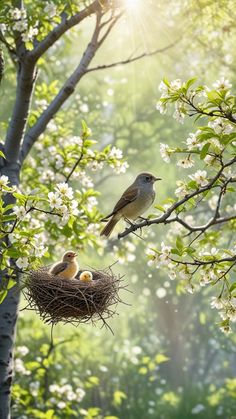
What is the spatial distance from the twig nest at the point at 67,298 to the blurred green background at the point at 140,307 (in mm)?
8223

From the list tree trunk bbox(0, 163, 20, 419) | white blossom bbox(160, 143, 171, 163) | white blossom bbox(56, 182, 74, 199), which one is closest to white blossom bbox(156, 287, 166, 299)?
tree trunk bbox(0, 163, 20, 419)

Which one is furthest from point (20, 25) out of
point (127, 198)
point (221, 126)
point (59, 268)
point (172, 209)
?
point (172, 209)

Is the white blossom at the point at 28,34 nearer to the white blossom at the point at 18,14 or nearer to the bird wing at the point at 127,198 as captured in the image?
the white blossom at the point at 18,14

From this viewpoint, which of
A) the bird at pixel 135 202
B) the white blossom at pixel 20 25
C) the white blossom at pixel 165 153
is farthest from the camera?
the white blossom at pixel 20 25

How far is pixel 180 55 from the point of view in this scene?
18234 mm

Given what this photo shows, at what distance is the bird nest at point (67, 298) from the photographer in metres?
5.77

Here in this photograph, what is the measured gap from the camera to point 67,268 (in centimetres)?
672

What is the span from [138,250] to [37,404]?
11.5 meters

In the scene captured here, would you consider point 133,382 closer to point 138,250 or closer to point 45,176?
point 138,250

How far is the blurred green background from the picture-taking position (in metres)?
17.3

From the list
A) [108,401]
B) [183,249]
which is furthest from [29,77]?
[108,401]

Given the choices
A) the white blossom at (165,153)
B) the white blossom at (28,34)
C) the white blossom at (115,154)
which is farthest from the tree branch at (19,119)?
the white blossom at (165,153)

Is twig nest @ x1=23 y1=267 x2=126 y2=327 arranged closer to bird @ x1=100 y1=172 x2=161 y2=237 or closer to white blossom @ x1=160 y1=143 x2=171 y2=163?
bird @ x1=100 y1=172 x2=161 y2=237

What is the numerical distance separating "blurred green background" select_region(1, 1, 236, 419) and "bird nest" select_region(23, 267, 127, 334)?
822cm
